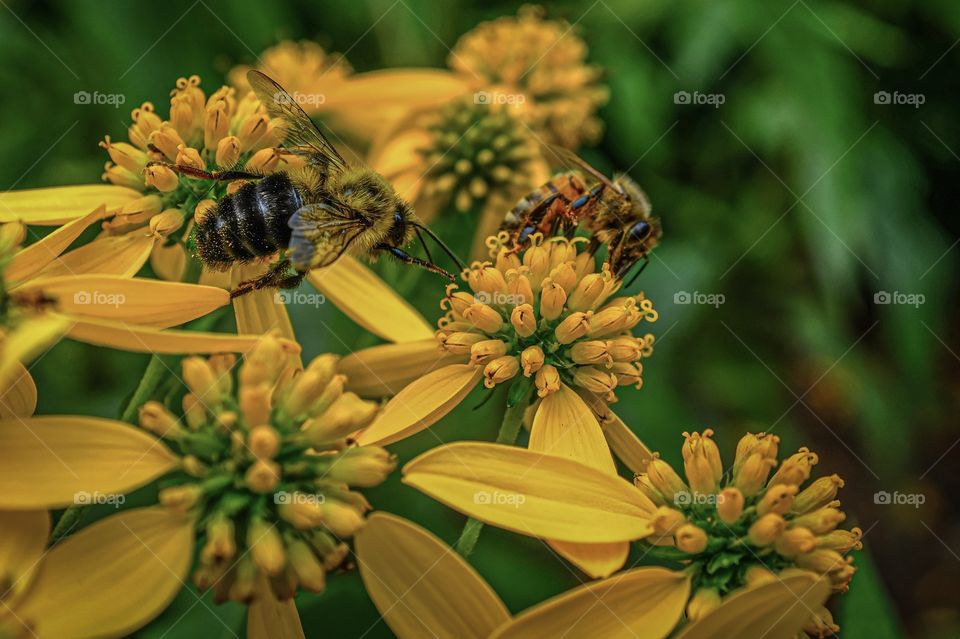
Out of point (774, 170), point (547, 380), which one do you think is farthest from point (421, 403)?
point (774, 170)

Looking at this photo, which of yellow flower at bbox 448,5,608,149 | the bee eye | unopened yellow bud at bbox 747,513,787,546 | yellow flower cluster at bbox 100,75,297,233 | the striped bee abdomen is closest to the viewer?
unopened yellow bud at bbox 747,513,787,546

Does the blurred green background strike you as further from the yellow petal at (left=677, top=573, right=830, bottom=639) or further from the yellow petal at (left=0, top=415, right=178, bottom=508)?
the yellow petal at (left=0, top=415, right=178, bottom=508)

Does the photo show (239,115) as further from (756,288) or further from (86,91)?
(756,288)

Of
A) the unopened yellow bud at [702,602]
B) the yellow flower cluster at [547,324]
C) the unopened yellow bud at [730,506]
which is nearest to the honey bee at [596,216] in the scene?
the yellow flower cluster at [547,324]

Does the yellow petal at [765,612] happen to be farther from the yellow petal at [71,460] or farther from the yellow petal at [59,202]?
the yellow petal at [59,202]

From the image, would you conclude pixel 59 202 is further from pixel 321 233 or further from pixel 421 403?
Answer: pixel 421 403

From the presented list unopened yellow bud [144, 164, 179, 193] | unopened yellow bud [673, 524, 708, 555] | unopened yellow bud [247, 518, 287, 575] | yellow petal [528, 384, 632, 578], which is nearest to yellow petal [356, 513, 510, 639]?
unopened yellow bud [247, 518, 287, 575]

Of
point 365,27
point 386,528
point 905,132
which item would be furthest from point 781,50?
point 386,528
